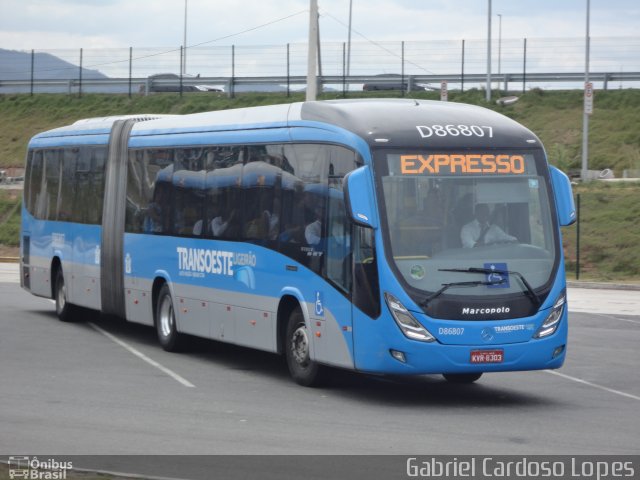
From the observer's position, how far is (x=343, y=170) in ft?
45.9

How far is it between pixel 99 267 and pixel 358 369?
330 inches

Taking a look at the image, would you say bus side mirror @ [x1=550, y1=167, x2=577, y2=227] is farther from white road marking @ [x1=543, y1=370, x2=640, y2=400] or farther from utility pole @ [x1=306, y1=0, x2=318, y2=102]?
utility pole @ [x1=306, y1=0, x2=318, y2=102]

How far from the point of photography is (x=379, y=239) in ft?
43.7

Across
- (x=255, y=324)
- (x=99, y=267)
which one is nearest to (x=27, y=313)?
(x=99, y=267)

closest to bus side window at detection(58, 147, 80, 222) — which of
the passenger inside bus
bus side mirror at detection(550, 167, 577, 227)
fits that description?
the passenger inside bus

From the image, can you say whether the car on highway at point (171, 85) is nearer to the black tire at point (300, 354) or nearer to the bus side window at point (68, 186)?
the bus side window at point (68, 186)

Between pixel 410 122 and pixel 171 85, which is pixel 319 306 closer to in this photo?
pixel 410 122

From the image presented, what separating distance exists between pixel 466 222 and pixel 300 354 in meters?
2.50

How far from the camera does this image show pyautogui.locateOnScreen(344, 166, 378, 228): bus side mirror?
43.4 ft

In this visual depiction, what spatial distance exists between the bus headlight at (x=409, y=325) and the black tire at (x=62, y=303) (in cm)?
1032

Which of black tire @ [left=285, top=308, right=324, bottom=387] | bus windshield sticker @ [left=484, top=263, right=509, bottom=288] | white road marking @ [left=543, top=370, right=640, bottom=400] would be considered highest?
bus windshield sticker @ [left=484, top=263, right=509, bottom=288]

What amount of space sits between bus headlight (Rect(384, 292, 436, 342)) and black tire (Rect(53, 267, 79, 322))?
10.3 meters

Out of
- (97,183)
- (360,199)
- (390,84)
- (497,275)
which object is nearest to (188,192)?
(97,183)

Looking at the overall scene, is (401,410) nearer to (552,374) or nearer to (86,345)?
(552,374)
